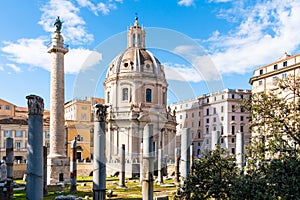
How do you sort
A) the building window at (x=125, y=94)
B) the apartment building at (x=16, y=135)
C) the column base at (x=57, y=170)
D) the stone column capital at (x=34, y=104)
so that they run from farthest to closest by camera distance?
1. the building window at (x=125, y=94)
2. the apartment building at (x=16, y=135)
3. the column base at (x=57, y=170)
4. the stone column capital at (x=34, y=104)

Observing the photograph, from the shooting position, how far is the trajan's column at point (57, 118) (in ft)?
101

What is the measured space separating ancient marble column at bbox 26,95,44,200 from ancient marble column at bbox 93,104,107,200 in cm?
269

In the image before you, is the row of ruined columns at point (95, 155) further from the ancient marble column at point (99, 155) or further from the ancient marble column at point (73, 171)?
the ancient marble column at point (73, 171)

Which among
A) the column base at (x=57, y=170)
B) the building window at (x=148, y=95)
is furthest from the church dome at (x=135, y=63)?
the column base at (x=57, y=170)

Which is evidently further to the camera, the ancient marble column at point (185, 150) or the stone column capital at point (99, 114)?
the ancient marble column at point (185, 150)

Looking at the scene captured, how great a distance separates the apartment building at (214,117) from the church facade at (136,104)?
27.3 feet

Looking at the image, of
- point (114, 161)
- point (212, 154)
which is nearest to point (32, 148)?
point (212, 154)

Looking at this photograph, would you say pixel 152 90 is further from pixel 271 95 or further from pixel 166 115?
pixel 271 95

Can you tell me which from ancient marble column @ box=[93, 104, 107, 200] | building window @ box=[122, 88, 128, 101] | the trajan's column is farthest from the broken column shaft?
building window @ box=[122, 88, 128, 101]

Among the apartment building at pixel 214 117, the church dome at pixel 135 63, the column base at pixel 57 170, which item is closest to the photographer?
the column base at pixel 57 170

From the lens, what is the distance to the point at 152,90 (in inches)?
2156

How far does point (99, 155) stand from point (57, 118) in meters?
20.1

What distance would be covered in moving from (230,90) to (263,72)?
58.9 feet

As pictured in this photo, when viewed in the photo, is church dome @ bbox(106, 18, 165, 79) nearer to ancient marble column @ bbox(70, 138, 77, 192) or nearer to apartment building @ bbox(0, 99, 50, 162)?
apartment building @ bbox(0, 99, 50, 162)
